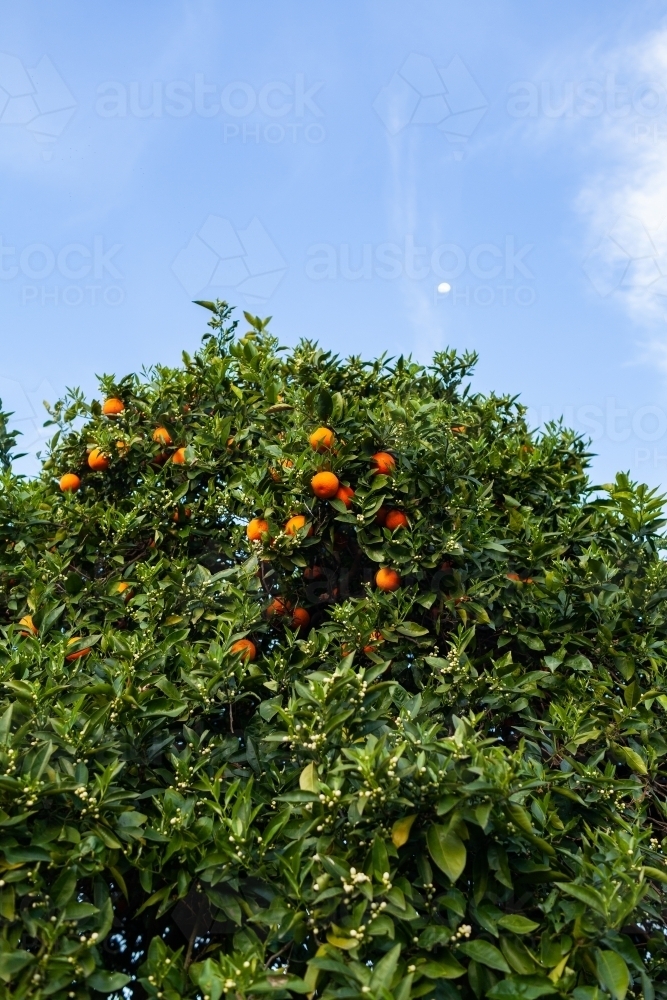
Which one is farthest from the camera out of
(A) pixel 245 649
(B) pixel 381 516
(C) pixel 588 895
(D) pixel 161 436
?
(D) pixel 161 436

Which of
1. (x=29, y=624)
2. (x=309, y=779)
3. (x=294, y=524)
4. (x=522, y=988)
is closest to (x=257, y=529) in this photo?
(x=294, y=524)

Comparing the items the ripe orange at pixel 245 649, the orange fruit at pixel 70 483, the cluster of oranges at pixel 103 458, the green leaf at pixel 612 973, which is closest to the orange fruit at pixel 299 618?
the ripe orange at pixel 245 649

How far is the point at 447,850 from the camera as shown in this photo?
2.55 metres

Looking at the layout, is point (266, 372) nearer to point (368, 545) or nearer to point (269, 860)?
point (368, 545)

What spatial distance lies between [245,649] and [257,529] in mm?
586

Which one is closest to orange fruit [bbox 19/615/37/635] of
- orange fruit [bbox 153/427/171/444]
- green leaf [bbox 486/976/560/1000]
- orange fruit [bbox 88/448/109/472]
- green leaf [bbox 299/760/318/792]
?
orange fruit [bbox 88/448/109/472]

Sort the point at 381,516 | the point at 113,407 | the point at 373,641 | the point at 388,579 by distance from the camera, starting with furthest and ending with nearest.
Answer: the point at 113,407 → the point at 381,516 → the point at 388,579 → the point at 373,641

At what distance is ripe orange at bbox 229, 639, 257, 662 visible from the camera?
128 inches

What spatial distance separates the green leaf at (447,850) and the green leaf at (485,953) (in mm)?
173

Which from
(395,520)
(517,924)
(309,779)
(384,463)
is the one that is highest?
(384,463)

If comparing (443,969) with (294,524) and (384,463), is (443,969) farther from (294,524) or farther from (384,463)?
(384,463)

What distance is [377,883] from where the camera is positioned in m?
2.49

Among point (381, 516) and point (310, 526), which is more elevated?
point (381, 516)

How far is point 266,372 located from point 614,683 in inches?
84.8
